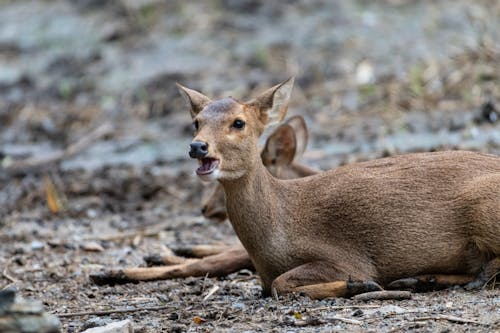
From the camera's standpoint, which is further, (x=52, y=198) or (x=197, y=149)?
(x=52, y=198)

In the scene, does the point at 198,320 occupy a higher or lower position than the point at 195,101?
lower

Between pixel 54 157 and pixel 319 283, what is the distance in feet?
22.5

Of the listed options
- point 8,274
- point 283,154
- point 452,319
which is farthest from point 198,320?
point 283,154

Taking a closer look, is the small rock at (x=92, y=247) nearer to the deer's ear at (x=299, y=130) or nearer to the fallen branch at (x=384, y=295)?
the deer's ear at (x=299, y=130)

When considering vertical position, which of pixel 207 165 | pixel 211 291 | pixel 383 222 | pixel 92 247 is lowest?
pixel 92 247

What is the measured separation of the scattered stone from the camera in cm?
404

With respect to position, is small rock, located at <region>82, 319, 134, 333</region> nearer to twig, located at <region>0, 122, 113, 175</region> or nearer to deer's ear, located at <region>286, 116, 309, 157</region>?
deer's ear, located at <region>286, 116, 309, 157</region>

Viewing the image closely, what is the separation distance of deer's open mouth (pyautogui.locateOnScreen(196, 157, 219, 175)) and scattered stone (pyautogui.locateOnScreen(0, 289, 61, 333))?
6.41 ft

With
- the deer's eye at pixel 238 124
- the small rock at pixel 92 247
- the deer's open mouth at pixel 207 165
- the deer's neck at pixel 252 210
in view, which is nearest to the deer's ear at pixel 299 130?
the small rock at pixel 92 247

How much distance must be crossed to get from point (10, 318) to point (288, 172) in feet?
16.3

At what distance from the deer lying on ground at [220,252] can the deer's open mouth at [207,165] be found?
138 cm

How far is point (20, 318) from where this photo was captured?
4.08 meters

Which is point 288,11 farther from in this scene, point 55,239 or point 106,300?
point 106,300

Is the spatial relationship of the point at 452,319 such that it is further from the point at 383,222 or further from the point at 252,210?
the point at 252,210
